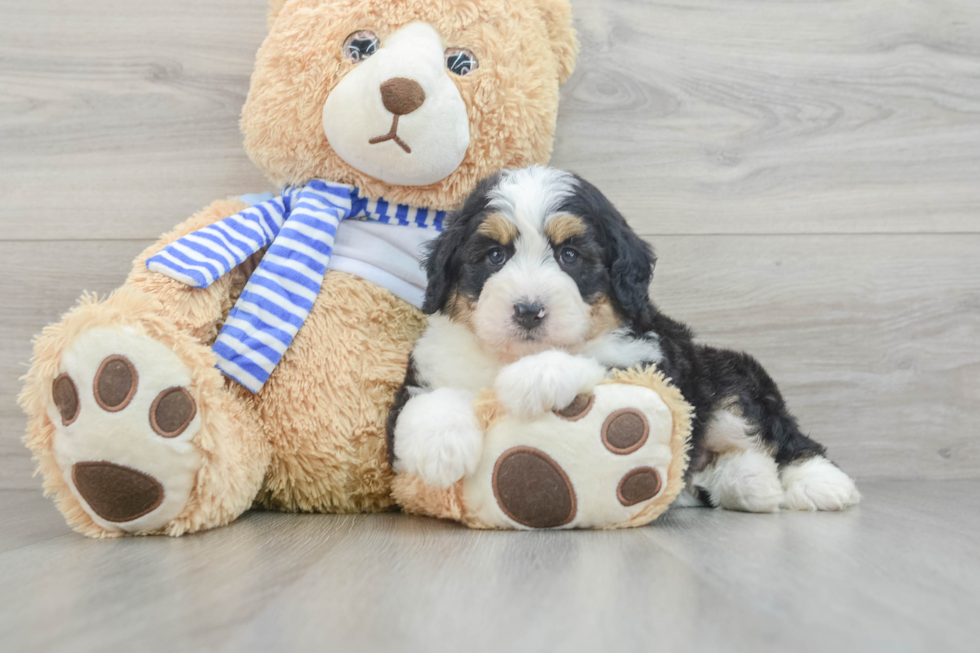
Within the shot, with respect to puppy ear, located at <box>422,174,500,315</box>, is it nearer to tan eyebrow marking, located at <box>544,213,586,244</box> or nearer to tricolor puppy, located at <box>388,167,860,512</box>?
tricolor puppy, located at <box>388,167,860,512</box>

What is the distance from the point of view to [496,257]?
1612 mm

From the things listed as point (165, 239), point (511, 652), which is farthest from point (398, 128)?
point (511, 652)

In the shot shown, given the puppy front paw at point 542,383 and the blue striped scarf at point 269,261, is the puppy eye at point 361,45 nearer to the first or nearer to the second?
the blue striped scarf at point 269,261

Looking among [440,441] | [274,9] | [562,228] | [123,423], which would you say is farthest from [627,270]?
[274,9]

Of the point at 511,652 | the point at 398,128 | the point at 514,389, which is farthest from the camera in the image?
the point at 398,128

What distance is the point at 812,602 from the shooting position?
101cm

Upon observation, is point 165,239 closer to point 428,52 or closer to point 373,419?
point 373,419

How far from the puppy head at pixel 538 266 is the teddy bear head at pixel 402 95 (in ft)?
0.62

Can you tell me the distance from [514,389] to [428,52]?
0.85 metres

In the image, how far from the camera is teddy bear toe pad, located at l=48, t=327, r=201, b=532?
140cm

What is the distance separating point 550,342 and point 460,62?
753 millimetres

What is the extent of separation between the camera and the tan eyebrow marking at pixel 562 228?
158 cm

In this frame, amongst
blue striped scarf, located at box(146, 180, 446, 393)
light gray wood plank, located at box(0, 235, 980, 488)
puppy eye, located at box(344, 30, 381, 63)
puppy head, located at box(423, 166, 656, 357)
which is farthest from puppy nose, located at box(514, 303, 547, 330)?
light gray wood plank, located at box(0, 235, 980, 488)

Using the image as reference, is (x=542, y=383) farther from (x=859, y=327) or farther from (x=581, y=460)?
(x=859, y=327)
